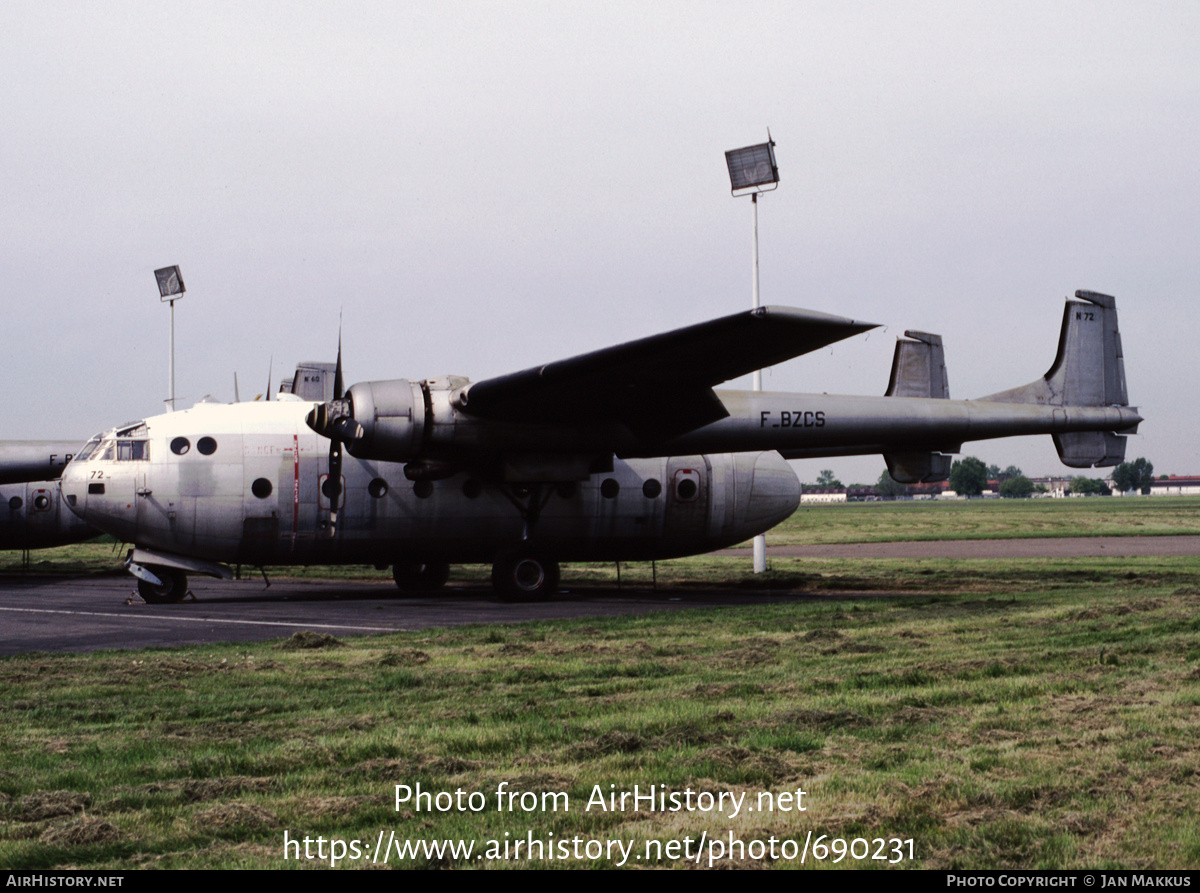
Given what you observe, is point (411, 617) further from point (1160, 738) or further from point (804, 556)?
point (804, 556)

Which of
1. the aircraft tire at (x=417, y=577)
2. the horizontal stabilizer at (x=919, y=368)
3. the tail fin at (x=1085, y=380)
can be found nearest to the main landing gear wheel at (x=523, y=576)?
the aircraft tire at (x=417, y=577)

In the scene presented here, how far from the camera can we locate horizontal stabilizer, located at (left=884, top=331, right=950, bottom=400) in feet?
83.2

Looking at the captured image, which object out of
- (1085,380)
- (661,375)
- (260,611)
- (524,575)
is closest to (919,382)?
(1085,380)

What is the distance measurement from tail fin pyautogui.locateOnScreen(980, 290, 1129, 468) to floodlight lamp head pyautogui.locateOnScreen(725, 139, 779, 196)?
9580 mm

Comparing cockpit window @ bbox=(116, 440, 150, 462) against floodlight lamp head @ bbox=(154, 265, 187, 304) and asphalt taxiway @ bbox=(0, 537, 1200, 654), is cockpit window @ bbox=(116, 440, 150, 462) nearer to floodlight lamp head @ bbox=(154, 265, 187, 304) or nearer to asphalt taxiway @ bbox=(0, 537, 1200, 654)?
asphalt taxiway @ bbox=(0, 537, 1200, 654)

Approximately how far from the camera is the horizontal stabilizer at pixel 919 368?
25359 millimetres

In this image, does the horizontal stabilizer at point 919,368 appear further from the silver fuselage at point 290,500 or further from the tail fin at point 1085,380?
the silver fuselage at point 290,500

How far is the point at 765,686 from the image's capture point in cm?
1041

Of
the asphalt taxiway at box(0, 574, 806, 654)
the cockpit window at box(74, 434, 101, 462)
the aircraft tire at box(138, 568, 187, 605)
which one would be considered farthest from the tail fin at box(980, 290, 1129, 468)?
the cockpit window at box(74, 434, 101, 462)

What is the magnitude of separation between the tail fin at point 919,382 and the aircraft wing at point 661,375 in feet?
21.7

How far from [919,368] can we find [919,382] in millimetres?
348

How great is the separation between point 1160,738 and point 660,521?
1641 centimetres

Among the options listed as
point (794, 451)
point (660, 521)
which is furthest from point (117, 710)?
point (794, 451)

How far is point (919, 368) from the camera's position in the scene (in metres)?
25.5
